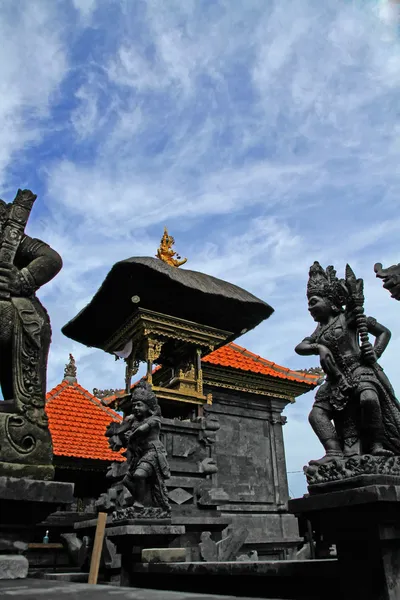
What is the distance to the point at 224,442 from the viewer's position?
14141 millimetres

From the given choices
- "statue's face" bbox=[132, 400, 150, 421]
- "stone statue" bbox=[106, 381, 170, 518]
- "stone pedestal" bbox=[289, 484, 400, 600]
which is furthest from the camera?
"statue's face" bbox=[132, 400, 150, 421]

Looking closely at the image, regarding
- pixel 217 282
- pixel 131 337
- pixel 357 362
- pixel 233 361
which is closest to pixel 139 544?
pixel 357 362

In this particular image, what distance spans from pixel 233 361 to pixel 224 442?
2.36 meters

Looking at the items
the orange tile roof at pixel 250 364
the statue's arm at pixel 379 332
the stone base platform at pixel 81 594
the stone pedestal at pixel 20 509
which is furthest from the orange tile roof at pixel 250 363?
the stone base platform at pixel 81 594

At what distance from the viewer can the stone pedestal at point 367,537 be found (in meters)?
3.05

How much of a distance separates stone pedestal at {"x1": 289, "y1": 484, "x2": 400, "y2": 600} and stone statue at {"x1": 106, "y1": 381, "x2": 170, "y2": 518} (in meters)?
3.47

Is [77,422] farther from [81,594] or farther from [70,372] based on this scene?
[81,594]

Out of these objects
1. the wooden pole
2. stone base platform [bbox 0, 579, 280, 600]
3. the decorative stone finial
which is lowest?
stone base platform [bbox 0, 579, 280, 600]

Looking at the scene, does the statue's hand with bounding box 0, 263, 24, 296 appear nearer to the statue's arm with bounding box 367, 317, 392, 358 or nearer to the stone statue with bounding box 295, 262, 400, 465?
the stone statue with bounding box 295, 262, 400, 465

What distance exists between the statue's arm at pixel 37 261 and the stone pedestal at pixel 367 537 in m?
2.68

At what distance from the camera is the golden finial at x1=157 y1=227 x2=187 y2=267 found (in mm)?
13938

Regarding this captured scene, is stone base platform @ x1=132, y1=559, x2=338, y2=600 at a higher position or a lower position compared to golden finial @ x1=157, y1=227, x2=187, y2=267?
lower

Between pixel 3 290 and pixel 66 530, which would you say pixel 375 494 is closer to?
pixel 3 290

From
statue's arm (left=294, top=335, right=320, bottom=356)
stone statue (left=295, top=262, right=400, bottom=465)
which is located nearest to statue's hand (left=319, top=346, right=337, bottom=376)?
stone statue (left=295, top=262, right=400, bottom=465)
